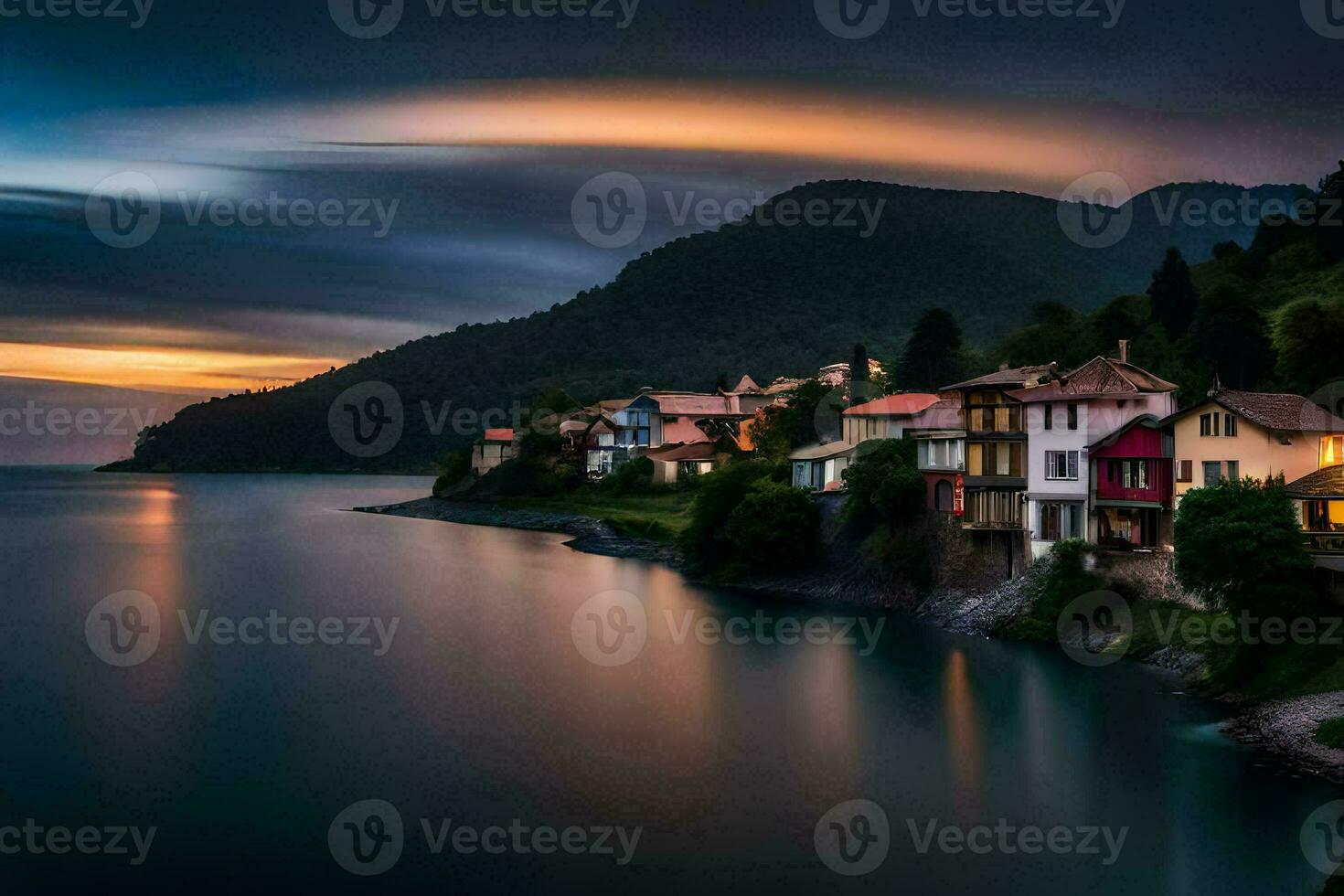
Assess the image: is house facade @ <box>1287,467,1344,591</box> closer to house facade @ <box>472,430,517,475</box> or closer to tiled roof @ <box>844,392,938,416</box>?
tiled roof @ <box>844,392,938,416</box>

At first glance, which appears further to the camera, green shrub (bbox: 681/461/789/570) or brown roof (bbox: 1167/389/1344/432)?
green shrub (bbox: 681/461/789/570)

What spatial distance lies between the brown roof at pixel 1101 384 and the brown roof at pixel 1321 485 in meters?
10.6

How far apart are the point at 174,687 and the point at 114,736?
22.0 feet

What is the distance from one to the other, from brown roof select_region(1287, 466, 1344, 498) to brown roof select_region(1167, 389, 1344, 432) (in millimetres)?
3283

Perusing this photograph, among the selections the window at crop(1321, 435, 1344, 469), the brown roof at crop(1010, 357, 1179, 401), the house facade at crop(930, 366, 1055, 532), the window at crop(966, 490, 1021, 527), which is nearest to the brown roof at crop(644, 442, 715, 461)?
the house facade at crop(930, 366, 1055, 532)

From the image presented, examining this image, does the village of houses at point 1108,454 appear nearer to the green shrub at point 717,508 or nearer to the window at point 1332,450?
the window at point 1332,450

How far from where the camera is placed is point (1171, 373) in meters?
65.1

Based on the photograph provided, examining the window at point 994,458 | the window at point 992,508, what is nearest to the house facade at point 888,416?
the window at point 994,458

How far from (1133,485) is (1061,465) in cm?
327

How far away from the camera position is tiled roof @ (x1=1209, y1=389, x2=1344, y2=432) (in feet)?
132

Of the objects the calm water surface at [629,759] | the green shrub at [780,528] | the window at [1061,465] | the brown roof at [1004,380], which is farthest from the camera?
the green shrub at [780,528]

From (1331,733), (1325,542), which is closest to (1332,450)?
(1325,542)

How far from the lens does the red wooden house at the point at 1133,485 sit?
44.2m

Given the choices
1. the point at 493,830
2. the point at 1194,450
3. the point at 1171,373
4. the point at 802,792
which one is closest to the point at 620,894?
the point at 493,830
